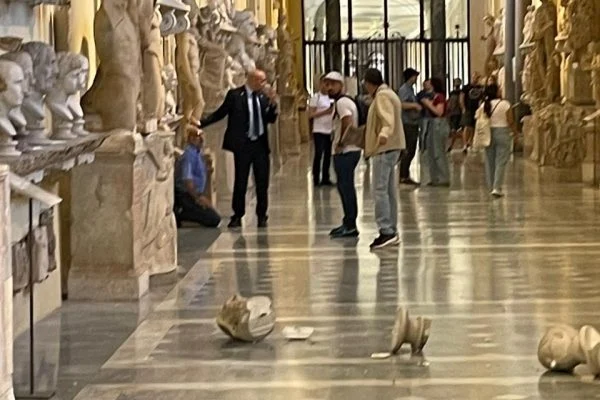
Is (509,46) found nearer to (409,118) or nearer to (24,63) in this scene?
(409,118)

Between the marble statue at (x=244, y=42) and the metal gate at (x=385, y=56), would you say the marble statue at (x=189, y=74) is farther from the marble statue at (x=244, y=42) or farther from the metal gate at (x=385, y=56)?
the metal gate at (x=385, y=56)

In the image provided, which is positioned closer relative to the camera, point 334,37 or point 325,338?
point 325,338

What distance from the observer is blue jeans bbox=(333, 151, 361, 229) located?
14633 millimetres

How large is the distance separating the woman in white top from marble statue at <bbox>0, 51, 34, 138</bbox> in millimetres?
11428

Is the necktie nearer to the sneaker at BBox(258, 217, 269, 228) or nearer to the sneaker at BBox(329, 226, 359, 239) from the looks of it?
the sneaker at BBox(258, 217, 269, 228)

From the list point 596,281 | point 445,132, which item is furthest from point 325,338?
point 445,132

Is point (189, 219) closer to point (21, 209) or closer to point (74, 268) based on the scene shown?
point (74, 268)

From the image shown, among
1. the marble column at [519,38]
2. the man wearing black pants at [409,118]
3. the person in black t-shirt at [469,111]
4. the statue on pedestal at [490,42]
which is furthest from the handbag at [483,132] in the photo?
the statue on pedestal at [490,42]

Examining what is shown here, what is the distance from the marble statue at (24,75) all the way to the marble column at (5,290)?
7.83ft

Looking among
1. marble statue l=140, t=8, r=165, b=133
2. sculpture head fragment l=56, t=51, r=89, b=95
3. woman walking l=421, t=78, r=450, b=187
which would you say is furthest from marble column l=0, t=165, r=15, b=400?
woman walking l=421, t=78, r=450, b=187

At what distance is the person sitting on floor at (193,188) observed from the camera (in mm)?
15062

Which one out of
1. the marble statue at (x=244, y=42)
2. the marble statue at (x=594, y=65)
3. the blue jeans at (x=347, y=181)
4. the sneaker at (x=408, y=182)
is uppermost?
the marble statue at (x=244, y=42)

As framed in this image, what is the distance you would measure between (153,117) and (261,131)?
4252 millimetres

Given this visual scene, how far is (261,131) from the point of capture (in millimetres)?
15484
